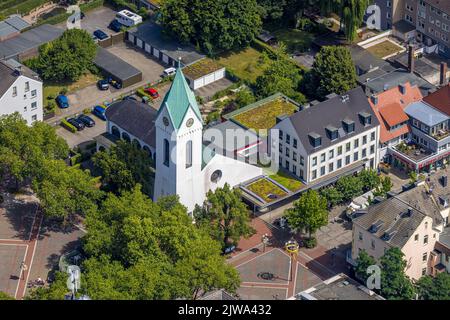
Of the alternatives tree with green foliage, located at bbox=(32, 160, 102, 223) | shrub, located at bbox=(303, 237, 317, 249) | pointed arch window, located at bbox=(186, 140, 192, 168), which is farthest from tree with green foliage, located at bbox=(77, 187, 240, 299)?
shrub, located at bbox=(303, 237, 317, 249)

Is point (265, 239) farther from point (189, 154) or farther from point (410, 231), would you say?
point (410, 231)

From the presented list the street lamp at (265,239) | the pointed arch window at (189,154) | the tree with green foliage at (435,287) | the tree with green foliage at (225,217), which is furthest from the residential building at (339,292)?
the pointed arch window at (189,154)

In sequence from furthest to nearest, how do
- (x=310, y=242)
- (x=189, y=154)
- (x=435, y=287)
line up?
1. (x=310, y=242)
2. (x=189, y=154)
3. (x=435, y=287)

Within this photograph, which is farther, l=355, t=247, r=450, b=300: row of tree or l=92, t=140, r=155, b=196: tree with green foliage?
l=92, t=140, r=155, b=196: tree with green foliage

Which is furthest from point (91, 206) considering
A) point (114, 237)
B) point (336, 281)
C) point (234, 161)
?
point (336, 281)

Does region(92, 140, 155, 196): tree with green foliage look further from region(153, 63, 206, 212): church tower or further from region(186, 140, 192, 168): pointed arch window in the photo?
region(186, 140, 192, 168): pointed arch window

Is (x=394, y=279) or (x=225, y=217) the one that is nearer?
(x=394, y=279)

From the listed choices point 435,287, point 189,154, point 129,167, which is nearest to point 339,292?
point 435,287
